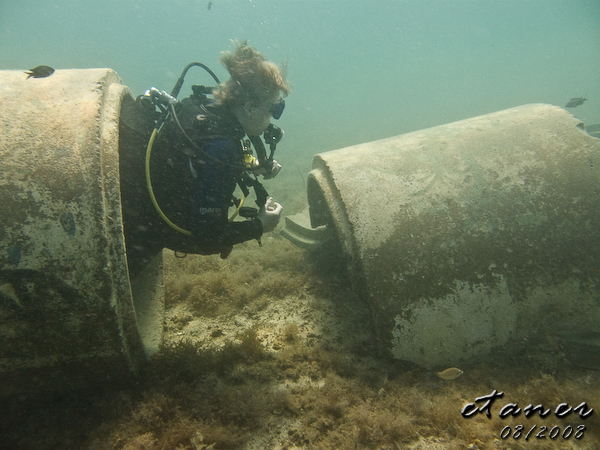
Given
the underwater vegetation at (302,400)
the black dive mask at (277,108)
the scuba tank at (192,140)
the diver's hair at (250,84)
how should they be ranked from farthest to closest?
the black dive mask at (277,108) < the diver's hair at (250,84) < the scuba tank at (192,140) < the underwater vegetation at (302,400)

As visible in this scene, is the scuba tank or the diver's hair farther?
the diver's hair

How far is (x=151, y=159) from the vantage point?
8.09ft

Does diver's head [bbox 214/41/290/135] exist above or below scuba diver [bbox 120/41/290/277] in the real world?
above

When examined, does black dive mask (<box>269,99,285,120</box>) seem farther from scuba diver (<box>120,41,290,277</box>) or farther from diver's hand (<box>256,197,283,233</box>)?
diver's hand (<box>256,197,283,233</box>)

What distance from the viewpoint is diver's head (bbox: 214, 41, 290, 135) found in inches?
103

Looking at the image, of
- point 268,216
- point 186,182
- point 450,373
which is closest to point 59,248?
point 186,182

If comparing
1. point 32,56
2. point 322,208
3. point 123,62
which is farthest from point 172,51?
point 322,208

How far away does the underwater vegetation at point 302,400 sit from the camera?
6.64 feet

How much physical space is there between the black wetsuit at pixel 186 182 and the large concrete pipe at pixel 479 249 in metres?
1.09

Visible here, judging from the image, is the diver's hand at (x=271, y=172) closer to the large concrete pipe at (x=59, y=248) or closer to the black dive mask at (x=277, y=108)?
the black dive mask at (x=277, y=108)

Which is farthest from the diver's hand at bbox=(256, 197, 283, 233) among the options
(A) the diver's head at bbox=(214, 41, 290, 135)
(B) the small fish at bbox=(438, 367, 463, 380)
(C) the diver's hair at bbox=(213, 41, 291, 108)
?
(B) the small fish at bbox=(438, 367, 463, 380)

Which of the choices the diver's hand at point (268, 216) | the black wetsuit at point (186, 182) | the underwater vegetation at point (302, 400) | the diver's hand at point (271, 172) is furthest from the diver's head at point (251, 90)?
the underwater vegetation at point (302, 400)

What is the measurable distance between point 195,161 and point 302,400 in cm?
230

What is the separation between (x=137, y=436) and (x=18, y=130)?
2.37m
